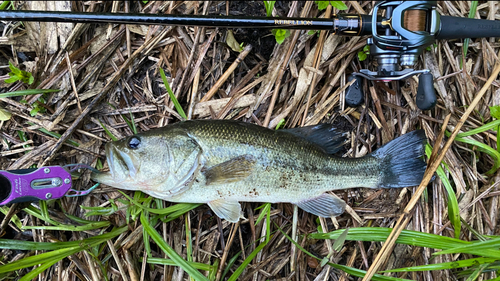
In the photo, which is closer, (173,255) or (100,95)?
(173,255)

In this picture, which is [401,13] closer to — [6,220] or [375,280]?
[375,280]

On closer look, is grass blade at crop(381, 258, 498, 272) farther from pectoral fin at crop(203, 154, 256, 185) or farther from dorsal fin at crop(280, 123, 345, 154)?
pectoral fin at crop(203, 154, 256, 185)

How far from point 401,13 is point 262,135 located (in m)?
1.70

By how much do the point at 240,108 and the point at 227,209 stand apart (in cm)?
111

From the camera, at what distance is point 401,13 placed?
2.78m

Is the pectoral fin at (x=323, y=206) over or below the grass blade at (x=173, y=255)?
over

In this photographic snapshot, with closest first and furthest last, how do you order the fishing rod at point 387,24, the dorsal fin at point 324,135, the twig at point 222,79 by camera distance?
the fishing rod at point 387,24, the dorsal fin at point 324,135, the twig at point 222,79

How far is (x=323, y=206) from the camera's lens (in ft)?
10.3

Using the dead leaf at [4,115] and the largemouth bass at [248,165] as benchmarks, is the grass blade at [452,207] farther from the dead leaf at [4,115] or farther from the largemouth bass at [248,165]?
the dead leaf at [4,115]

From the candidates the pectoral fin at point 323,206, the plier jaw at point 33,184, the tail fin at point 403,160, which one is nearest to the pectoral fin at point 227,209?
the pectoral fin at point 323,206

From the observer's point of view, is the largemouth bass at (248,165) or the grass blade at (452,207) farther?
the grass blade at (452,207)

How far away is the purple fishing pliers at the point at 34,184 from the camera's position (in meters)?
2.71

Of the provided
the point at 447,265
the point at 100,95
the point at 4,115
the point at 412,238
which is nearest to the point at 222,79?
the point at 100,95

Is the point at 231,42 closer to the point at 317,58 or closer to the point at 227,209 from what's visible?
the point at 317,58
